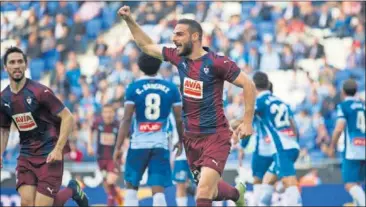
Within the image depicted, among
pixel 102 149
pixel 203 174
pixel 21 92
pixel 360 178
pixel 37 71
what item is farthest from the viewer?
pixel 37 71

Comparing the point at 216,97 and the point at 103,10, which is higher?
the point at 103,10

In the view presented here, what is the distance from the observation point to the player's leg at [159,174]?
505 inches

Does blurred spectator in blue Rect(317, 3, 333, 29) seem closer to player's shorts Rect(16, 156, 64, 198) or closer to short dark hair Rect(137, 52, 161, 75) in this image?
short dark hair Rect(137, 52, 161, 75)

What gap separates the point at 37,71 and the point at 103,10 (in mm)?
2757

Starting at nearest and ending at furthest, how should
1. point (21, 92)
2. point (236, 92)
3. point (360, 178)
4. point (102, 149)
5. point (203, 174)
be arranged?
point (203, 174) → point (21, 92) → point (360, 178) → point (102, 149) → point (236, 92)

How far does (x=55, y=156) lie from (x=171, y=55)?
1790mm

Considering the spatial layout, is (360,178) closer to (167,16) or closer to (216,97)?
(216,97)

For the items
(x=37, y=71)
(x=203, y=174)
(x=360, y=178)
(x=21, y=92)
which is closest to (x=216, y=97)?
(x=203, y=174)

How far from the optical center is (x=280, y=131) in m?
13.9

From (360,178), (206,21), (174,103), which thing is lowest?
(360,178)

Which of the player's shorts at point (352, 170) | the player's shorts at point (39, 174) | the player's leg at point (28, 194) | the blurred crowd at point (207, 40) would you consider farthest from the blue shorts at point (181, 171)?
the blurred crowd at point (207, 40)

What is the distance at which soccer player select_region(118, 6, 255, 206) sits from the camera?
9.72 metres

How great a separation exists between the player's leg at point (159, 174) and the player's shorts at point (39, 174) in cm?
223

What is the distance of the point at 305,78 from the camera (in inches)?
892
